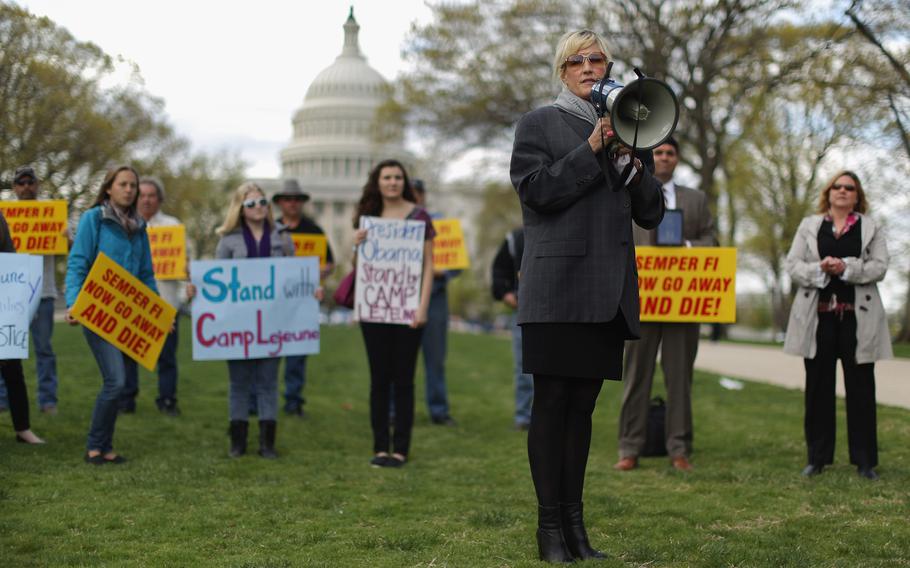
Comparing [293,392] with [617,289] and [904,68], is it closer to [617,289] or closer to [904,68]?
[617,289]

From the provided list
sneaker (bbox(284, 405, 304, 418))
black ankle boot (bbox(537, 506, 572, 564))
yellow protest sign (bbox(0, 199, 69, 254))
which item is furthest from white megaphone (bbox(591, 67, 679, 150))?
sneaker (bbox(284, 405, 304, 418))

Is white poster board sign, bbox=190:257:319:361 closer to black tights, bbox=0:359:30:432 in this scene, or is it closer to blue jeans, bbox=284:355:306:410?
black tights, bbox=0:359:30:432

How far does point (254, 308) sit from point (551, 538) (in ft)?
12.9

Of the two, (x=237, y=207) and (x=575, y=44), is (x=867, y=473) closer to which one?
(x=575, y=44)

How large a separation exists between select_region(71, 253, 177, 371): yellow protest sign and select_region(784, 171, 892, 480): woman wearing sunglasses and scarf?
4322 mm

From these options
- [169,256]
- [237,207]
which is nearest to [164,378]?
[169,256]

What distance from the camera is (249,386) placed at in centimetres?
792

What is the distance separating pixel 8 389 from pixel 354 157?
111 metres

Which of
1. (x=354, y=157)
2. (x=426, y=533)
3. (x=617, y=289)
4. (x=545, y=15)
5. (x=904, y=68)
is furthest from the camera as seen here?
(x=354, y=157)

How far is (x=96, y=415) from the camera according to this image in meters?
7.19

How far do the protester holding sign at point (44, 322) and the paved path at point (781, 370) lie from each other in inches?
305

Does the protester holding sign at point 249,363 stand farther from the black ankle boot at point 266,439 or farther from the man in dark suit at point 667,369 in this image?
the man in dark suit at point 667,369

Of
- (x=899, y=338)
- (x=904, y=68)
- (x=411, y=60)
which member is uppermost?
(x=411, y=60)

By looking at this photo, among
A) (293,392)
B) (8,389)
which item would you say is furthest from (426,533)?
(293,392)
